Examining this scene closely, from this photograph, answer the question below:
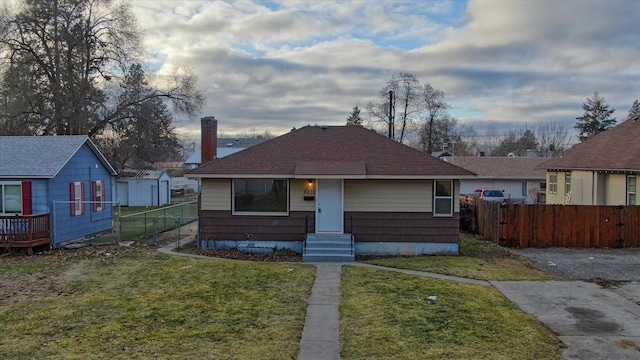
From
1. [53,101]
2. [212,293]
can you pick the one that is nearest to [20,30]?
[53,101]

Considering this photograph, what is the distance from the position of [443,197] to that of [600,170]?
36.8 feet

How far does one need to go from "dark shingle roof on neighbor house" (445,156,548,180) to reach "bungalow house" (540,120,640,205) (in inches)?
376

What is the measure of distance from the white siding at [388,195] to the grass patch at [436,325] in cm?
478

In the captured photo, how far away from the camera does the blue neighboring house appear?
650 inches

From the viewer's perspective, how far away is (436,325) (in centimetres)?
770

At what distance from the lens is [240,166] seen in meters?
15.4

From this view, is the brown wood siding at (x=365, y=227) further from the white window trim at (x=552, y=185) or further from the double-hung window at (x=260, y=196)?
the white window trim at (x=552, y=185)

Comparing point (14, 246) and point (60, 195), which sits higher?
point (60, 195)

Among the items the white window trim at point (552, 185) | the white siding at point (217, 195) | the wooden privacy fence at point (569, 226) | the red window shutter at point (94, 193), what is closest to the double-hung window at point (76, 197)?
the red window shutter at point (94, 193)

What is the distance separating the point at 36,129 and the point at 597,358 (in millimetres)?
35434

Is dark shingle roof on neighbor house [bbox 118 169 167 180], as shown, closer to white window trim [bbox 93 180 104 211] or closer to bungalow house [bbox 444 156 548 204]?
white window trim [bbox 93 180 104 211]

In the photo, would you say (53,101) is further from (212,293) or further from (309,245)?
(212,293)

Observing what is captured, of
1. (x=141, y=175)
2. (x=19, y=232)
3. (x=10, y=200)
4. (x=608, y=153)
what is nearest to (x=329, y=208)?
(x=19, y=232)

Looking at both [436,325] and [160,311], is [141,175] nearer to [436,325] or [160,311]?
[160,311]
